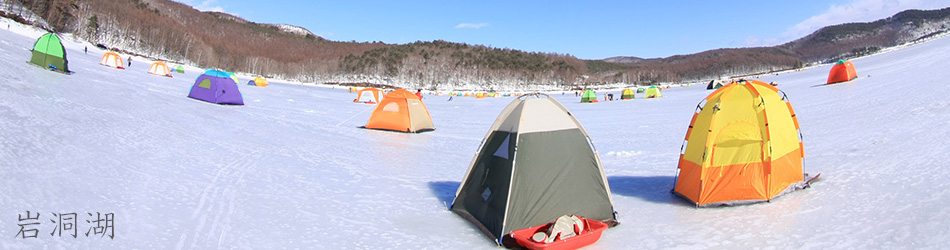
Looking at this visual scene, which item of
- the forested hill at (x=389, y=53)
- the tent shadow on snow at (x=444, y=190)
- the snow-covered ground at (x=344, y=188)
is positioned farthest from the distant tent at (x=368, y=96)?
the forested hill at (x=389, y=53)

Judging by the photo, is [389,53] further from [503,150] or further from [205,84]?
[503,150]

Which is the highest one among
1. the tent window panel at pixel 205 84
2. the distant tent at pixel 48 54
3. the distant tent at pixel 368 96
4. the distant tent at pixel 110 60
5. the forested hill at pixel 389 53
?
the forested hill at pixel 389 53

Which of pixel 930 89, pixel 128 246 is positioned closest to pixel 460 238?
pixel 128 246

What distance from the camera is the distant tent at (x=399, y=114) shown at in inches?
597

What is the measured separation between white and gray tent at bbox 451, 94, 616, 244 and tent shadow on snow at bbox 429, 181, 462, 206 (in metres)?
0.91

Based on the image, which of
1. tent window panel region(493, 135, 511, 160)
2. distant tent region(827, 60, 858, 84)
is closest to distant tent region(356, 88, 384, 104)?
tent window panel region(493, 135, 511, 160)

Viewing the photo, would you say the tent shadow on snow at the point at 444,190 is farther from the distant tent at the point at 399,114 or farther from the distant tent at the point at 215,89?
the distant tent at the point at 215,89

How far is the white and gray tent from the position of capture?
5184mm

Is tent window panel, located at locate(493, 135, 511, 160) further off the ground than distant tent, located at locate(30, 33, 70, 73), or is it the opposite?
distant tent, located at locate(30, 33, 70, 73)

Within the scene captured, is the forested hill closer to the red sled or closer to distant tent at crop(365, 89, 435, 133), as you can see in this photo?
distant tent at crop(365, 89, 435, 133)

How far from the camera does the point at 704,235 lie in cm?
501

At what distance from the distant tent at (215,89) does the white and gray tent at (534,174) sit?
53.5 feet

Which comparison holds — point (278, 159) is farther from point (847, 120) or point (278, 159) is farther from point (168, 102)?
point (847, 120)

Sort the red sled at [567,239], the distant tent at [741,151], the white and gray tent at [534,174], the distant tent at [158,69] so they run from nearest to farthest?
1. the red sled at [567,239]
2. the white and gray tent at [534,174]
3. the distant tent at [741,151]
4. the distant tent at [158,69]
